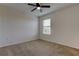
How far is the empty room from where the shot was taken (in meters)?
4.01

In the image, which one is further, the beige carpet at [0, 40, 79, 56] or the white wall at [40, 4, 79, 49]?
the white wall at [40, 4, 79, 49]

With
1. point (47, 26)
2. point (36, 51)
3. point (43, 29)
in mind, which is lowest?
point (36, 51)

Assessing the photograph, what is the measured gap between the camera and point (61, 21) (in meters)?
5.25

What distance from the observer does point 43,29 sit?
23.6ft

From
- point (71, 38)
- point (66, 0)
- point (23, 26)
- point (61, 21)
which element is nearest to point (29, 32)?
point (23, 26)

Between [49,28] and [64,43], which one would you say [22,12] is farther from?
[64,43]

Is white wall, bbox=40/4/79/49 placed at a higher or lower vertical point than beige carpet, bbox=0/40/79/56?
higher

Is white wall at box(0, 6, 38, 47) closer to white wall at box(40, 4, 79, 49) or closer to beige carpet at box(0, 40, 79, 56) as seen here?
beige carpet at box(0, 40, 79, 56)

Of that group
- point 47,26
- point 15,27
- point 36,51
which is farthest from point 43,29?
point 36,51

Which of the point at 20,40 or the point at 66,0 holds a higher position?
the point at 66,0

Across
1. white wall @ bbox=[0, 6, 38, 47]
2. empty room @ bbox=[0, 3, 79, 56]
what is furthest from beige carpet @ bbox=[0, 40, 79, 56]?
white wall @ bbox=[0, 6, 38, 47]

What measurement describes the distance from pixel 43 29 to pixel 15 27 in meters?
2.54

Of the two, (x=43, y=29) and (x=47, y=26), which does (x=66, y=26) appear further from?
(x=43, y=29)

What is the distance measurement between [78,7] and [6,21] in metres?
3.82
